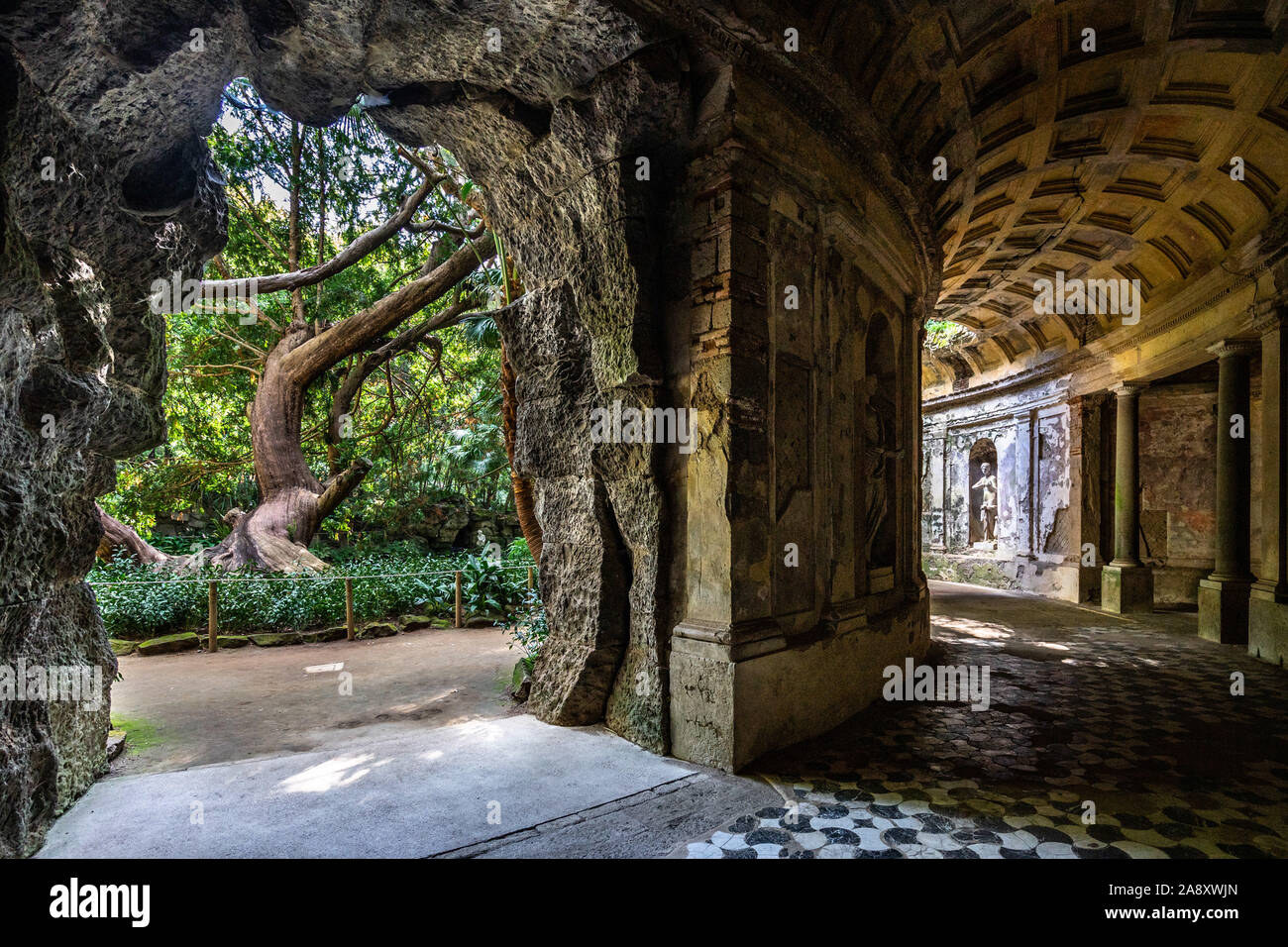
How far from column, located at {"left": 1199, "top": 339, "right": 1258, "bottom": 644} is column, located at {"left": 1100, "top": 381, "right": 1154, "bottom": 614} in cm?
209

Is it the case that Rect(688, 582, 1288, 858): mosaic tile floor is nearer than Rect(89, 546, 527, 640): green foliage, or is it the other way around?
Rect(688, 582, 1288, 858): mosaic tile floor

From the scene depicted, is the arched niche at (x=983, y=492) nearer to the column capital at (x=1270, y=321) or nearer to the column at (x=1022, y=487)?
the column at (x=1022, y=487)

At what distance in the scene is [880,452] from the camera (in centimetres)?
619

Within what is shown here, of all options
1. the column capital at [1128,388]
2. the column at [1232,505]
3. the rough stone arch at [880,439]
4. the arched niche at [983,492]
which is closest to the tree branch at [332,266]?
the rough stone arch at [880,439]

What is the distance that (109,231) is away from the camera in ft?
11.4

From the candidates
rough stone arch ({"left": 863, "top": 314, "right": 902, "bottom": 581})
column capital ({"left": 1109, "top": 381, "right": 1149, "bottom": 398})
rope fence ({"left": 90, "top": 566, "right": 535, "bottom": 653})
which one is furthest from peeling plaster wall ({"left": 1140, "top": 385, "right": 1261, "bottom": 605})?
rope fence ({"left": 90, "top": 566, "right": 535, "bottom": 653})

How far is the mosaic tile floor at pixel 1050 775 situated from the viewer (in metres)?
3.12

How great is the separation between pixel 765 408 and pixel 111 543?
12.8 meters

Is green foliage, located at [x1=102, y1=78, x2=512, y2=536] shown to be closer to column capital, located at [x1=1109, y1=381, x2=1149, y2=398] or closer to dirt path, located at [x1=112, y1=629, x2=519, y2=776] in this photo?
dirt path, located at [x1=112, y1=629, x2=519, y2=776]

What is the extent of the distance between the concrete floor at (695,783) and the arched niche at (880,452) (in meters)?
1.42
